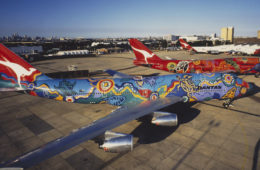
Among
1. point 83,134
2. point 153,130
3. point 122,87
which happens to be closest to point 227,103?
point 153,130

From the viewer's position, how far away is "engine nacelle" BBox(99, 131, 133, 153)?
37.5 ft

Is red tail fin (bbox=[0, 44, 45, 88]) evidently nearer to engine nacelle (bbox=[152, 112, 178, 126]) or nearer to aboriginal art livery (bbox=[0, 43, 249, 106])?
aboriginal art livery (bbox=[0, 43, 249, 106])

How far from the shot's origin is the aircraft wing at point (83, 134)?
8047mm

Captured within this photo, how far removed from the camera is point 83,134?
11.0 m

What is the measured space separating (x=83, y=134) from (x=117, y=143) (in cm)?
251

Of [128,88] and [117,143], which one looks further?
[128,88]

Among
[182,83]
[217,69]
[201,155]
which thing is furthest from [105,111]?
[217,69]

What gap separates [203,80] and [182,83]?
2644mm

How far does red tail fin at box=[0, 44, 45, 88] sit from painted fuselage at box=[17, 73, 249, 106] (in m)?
1.26

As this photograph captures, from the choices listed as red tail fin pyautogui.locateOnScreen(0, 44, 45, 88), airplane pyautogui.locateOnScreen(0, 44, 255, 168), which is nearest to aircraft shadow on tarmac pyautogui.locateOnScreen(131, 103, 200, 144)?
airplane pyautogui.locateOnScreen(0, 44, 255, 168)

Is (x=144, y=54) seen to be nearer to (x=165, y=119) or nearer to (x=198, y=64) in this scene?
(x=198, y=64)

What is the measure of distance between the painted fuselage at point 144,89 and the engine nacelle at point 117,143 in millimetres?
8036

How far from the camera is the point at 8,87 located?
705 inches

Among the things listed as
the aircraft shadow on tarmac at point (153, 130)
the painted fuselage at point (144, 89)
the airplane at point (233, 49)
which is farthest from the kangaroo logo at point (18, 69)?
the airplane at point (233, 49)
